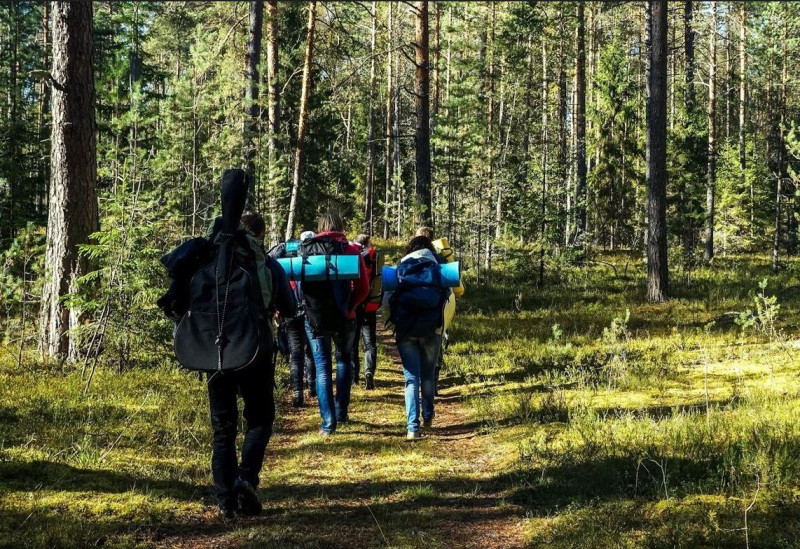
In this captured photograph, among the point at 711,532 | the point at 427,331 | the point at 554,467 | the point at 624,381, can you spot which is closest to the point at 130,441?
the point at 427,331

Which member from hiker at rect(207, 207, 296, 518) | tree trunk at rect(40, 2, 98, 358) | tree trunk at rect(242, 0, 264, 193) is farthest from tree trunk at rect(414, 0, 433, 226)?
hiker at rect(207, 207, 296, 518)

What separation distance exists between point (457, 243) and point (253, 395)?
70.6 feet

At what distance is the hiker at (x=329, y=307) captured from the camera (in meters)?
6.50

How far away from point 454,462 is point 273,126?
1243cm

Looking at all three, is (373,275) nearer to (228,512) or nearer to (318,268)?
(318,268)

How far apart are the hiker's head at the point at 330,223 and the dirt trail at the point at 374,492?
2.12 meters

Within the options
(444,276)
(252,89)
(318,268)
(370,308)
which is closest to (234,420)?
(318,268)

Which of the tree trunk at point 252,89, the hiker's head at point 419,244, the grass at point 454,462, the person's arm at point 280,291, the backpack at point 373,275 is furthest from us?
the tree trunk at point 252,89

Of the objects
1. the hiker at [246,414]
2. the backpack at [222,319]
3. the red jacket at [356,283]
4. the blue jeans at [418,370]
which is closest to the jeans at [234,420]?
the hiker at [246,414]

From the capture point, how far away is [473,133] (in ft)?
78.6

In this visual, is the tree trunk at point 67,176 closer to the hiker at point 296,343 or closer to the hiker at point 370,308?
the hiker at point 296,343

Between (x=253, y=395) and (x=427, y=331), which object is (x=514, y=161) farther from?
(x=253, y=395)

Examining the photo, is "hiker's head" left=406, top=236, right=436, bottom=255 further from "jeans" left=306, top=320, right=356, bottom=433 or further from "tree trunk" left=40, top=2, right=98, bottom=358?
"tree trunk" left=40, top=2, right=98, bottom=358

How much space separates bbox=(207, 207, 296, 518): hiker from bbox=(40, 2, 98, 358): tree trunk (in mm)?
5428
